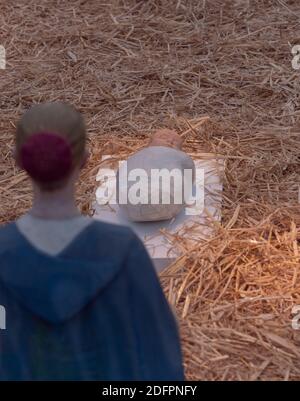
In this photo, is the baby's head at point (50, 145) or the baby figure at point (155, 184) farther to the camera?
the baby figure at point (155, 184)

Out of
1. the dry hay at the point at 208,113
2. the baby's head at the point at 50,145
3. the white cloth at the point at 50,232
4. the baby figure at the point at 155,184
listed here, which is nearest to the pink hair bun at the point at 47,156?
the baby's head at the point at 50,145

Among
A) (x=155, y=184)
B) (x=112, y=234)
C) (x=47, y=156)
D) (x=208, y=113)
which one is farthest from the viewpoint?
(x=208, y=113)

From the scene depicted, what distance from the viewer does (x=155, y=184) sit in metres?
4.43

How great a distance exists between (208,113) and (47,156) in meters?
3.53

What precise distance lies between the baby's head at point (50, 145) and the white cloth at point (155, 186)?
1.87 metres

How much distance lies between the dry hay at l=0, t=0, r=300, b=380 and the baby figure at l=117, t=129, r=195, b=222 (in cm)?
25

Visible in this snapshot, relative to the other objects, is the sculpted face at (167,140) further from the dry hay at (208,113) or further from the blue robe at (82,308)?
the blue robe at (82,308)

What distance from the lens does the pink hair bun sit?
8.20 ft

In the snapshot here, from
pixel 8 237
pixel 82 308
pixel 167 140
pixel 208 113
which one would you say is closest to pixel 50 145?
pixel 8 237

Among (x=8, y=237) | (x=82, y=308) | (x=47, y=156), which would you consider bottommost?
(x=82, y=308)

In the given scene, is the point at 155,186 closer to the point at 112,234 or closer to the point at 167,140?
the point at 167,140

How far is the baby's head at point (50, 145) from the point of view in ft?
8.20

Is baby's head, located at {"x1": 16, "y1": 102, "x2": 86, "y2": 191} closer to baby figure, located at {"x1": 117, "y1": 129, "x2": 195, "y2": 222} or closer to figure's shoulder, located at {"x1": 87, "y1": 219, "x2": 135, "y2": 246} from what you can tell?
figure's shoulder, located at {"x1": 87, "y1": 219, "x2": 135, "y2": 246}

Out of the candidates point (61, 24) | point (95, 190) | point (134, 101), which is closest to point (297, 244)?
point (95, 190)
